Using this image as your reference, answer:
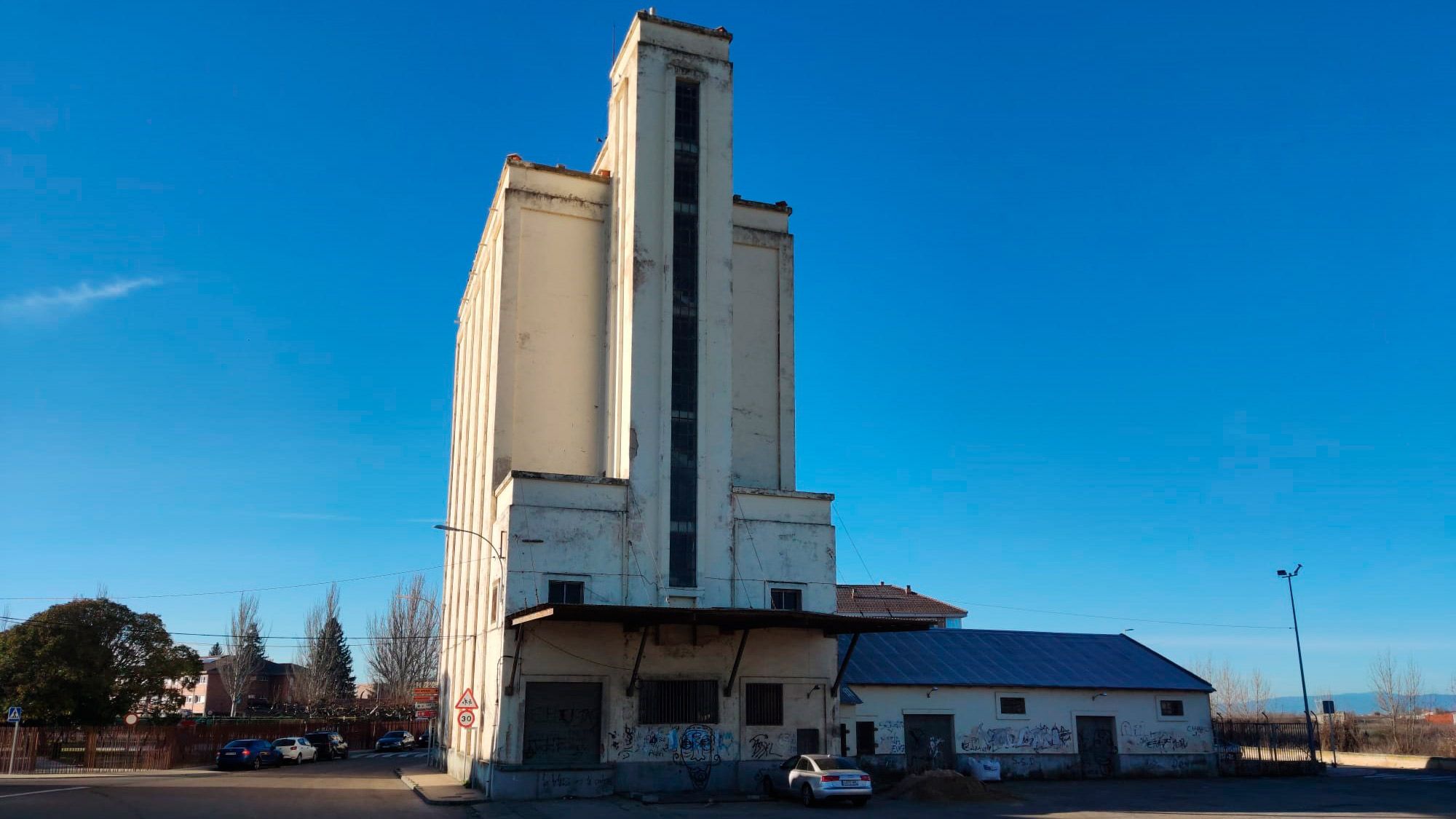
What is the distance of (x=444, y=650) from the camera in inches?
1983

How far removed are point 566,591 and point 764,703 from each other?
23.8 feet

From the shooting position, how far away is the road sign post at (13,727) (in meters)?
36.1

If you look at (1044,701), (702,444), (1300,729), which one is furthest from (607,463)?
(1300,729)

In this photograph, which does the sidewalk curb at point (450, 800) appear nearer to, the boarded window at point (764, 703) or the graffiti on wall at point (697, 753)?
the graffiti on wall at point (697, 753)

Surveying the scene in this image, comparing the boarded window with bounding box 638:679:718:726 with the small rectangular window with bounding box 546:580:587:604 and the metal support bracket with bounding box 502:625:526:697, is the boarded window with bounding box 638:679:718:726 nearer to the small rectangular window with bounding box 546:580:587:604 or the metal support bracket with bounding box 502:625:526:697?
the small rectangular window with bounding box 546:580:587:604

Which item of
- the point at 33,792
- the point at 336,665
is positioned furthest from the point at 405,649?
the point at 33,792

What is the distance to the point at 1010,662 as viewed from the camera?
137 feet

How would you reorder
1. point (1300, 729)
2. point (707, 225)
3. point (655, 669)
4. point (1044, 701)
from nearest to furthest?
point (655, 669), point (707, 225), point (1044, 701), point (1300, 729)

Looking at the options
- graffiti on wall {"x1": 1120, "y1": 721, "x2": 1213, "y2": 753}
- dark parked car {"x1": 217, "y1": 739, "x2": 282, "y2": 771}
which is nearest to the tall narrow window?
graffiti on wall {"x1": 1120, "y1": 721, "x2": 1213, "y2": 753}

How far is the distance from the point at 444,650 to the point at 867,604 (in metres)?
36.8

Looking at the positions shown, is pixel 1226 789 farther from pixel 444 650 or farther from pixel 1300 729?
pixel 444 650

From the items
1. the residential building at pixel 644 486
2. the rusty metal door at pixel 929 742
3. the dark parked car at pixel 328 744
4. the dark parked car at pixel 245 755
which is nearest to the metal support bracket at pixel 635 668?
the residential building at pixel 644 486

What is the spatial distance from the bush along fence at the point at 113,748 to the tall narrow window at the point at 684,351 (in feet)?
80.0

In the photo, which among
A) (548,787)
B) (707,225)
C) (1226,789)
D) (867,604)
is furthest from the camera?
(867,604)
